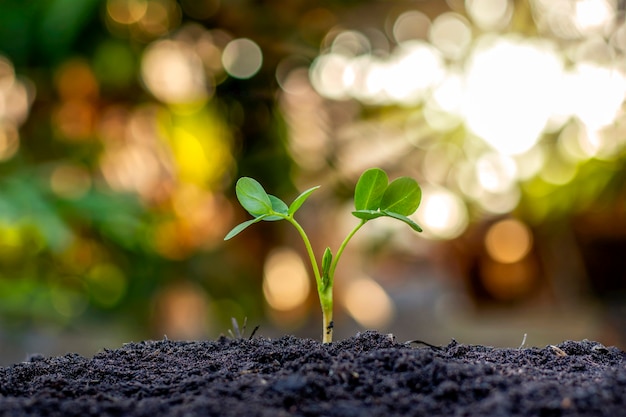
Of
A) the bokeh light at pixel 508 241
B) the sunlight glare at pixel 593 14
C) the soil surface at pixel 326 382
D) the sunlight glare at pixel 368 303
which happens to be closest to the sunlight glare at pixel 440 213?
the bokeh light at pixel 508 241

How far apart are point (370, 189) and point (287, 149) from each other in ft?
6.70

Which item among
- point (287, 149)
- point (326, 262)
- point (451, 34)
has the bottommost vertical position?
point (326, 262)

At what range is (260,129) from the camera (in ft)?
9.10

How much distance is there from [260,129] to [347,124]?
0.36m

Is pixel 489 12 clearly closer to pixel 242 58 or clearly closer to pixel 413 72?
pixel 413 72

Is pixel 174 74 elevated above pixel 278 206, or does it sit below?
above

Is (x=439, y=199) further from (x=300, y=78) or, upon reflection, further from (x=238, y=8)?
(x=238, y=8)

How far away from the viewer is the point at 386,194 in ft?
2.21

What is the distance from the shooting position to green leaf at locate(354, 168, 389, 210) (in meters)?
0.66

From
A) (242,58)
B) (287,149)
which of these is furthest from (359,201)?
(242,58)

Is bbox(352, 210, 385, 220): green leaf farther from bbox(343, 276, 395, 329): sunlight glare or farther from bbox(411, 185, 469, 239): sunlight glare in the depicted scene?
bbox(343, 276, 395, 329): sunlight glare

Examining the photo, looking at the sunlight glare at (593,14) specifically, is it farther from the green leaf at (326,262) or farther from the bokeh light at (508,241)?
the green leaf at (326,262)

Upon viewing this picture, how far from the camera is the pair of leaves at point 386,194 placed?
0.66 m

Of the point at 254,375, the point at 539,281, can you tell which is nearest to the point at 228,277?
the point at 539,281
